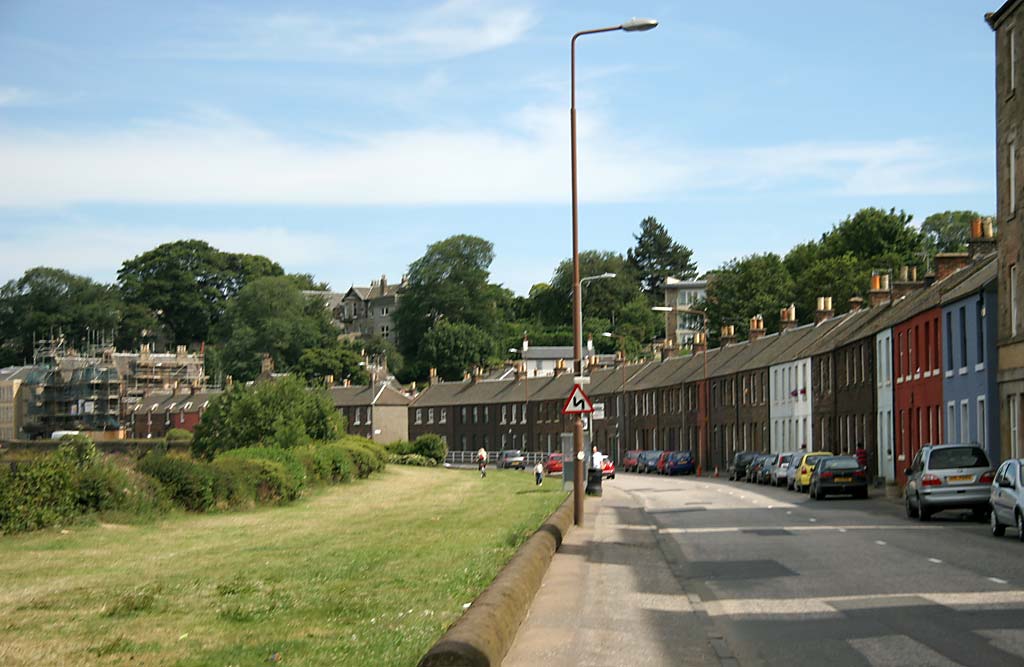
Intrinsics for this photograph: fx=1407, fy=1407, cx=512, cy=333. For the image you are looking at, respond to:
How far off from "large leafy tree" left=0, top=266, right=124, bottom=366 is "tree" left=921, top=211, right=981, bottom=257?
95.2 m

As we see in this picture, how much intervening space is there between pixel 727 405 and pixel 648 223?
102808mm

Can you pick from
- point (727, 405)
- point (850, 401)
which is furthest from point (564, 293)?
point (850, 401)

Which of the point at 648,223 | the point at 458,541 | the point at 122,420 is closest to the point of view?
the point at 458,541

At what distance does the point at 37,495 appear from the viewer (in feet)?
93.9

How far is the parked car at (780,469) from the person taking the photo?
191ft

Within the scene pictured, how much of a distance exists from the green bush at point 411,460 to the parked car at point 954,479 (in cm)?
6519

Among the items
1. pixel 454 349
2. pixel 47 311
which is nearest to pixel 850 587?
pixel 454 349

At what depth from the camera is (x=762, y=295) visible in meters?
115

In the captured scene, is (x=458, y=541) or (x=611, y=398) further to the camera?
(x=611, y=398)

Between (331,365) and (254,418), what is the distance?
3828 inches

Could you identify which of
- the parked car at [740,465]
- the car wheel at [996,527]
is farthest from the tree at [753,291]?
the car wheel at [996,527]

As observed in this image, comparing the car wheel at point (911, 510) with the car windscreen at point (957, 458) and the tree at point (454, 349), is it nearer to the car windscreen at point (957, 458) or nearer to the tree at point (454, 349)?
the car windscreen at point (957, 458)

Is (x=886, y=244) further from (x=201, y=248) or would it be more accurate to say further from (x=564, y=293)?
(x=201, y=248)

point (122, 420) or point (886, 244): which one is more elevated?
point (886, 244)
